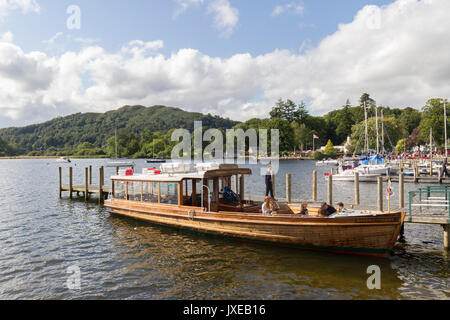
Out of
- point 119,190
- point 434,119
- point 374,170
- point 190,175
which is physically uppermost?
point 434,119

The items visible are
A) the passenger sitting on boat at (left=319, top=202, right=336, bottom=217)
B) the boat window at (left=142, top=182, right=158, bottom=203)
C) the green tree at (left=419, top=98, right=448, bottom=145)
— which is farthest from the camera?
the green tree at (left=419, top=98, right=448, bottom=145)

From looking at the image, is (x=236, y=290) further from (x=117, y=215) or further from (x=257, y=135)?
(x=257, y=135)

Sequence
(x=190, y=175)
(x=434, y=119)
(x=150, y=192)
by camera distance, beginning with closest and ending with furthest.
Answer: (x=190, y=175) → (x=150, y=192) → (x=434, y=119)

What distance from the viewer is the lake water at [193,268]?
10.1m

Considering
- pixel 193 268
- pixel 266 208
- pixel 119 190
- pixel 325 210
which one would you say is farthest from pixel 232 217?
pixel 119 190

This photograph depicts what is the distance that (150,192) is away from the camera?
18.3m

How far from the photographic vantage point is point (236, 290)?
10.1m

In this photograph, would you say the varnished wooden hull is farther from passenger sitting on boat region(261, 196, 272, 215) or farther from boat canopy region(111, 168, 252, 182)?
boat canopy region(111, 168, 252, 182)

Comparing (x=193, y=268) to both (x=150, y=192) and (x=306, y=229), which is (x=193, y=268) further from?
(x=150, y=192)

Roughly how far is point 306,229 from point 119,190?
13028 millimetres

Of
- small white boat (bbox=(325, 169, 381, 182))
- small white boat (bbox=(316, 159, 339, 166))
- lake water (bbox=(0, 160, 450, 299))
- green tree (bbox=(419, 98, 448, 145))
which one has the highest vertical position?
green tree (bbox=(419, 98, 448, 145))

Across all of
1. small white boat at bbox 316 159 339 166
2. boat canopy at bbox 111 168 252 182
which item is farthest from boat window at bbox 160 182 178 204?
small white boat at bbox 316 159 339 166

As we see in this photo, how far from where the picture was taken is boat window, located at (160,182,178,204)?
16922mm

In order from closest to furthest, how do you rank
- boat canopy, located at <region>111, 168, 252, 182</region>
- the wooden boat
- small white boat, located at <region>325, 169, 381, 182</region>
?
the wooden boat → boat canopy, located at <region>111, 168, 252, 182</region> → small white boat, located at <region>325, 169, 381, 182</region>
